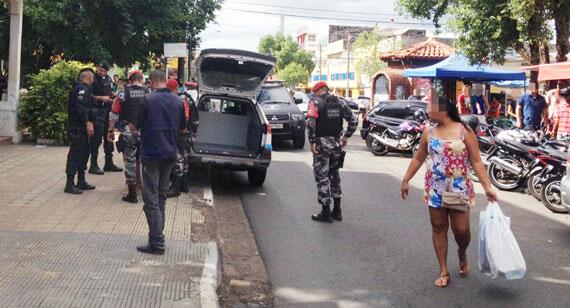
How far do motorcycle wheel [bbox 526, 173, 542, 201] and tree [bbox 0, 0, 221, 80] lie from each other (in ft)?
47.4

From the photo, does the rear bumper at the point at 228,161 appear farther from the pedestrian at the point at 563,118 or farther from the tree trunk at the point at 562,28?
the tree trunk at the point at 562,28

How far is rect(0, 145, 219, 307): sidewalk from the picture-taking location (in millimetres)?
4727

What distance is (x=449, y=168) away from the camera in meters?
5.46

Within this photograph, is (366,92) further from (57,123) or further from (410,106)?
(57,123)

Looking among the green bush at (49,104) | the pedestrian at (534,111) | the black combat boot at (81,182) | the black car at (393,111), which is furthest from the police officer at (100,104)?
the pedestrian at (534,111)

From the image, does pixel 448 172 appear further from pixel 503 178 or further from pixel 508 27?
pixel 508 27

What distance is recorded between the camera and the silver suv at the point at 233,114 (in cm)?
1006

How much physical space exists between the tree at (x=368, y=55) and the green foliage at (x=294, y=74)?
25.3 metres

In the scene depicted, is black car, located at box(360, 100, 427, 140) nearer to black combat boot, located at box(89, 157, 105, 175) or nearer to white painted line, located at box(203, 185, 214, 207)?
white painted line, located at box(203, 185, 214, 207)

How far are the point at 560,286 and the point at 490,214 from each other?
1.05 m

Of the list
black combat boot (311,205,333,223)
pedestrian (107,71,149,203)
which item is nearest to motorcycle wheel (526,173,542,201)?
black combat boot (311,205,333,223)

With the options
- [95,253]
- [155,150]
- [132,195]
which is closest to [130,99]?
[132,195]

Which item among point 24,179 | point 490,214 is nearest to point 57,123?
point 24,179

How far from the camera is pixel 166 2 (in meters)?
21.2
